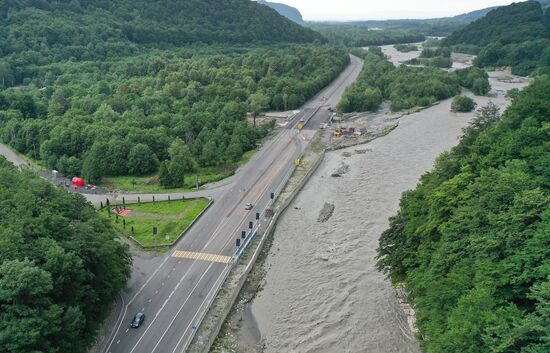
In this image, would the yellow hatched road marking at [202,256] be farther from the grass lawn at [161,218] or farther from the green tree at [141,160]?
the green tree at [141,160]

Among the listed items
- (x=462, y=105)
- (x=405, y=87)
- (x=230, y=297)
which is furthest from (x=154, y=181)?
(x=405, y=87)

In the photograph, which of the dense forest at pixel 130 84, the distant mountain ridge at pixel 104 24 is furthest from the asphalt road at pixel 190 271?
the distant mountain ridge at pixel 104 24

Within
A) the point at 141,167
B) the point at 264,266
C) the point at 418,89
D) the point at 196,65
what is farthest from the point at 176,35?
the point at 264,266

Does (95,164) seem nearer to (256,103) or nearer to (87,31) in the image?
(256,103)

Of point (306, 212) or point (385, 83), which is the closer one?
point (306, 212)

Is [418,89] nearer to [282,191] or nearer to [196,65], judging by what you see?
[196,65]

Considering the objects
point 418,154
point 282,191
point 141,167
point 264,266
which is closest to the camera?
point 264,266
